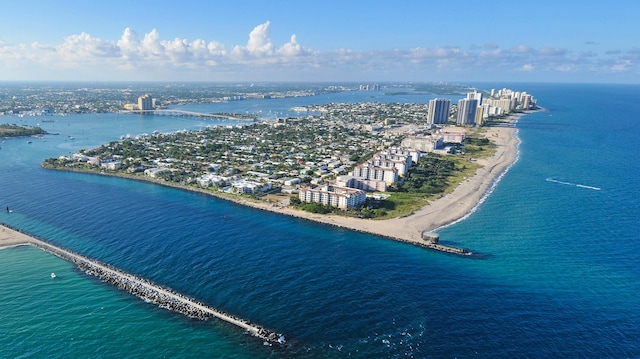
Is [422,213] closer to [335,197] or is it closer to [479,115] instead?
[335,197]

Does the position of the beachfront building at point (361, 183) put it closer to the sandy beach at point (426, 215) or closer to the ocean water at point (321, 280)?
the sandy beach at point (426, 215)

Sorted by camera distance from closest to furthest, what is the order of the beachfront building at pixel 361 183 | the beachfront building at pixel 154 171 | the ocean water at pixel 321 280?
the ocean water at pixel 321 280 → the beachfront building at pixel 361 183 → the beachfront building at pixel 154 171

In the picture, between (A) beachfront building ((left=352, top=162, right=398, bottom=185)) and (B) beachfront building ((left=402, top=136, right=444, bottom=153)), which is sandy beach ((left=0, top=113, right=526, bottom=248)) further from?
(B) beachfront building ((left=402, top=136, right=444, bottom=153))

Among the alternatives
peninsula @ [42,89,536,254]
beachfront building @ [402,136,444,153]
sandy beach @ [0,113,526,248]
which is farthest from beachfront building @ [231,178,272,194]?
beachfront building @ [402,136,444,153]

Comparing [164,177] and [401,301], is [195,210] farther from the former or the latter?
[401,301]

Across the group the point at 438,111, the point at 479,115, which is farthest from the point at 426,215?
the point at 479,115

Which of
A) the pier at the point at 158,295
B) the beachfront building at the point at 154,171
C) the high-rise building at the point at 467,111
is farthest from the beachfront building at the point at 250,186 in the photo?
the high-rise building at the point at 467,111

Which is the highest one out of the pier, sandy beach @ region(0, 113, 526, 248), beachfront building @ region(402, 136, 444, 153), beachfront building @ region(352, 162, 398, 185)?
beachfront building @ region(402, 136, 444, 153)
